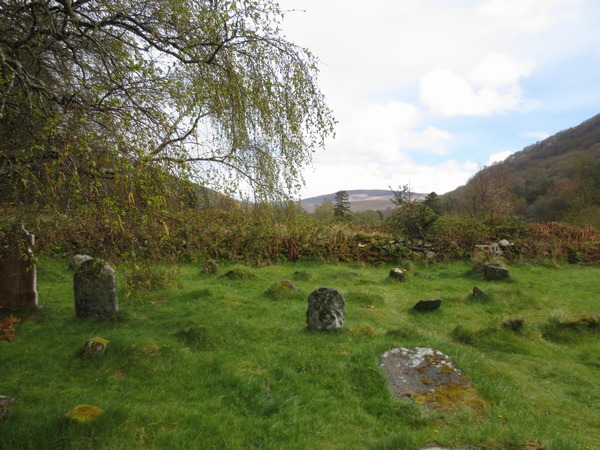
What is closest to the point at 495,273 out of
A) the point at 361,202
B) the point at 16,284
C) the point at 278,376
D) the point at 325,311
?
the point at 325,311

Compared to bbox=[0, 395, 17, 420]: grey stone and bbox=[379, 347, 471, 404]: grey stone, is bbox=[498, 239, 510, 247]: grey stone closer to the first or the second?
bbox=[379, 347, 471, 404]: grey stone

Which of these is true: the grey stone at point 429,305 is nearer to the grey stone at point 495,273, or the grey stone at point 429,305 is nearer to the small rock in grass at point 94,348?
the grey stone at point 495,273

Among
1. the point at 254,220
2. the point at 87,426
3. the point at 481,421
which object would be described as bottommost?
the point at 481,421

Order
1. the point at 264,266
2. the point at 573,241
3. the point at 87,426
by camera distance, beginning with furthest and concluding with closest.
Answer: the point at 573,241
the point at 264,266
the point at 87,426

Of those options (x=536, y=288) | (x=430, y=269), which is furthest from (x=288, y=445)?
(x=430, y=269)

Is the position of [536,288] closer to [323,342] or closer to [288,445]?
[323,342]

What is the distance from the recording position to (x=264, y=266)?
52.6ft

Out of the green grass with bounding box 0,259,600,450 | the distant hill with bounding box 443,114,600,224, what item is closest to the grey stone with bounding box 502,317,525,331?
the green grass with bounding box 0,259,600,450

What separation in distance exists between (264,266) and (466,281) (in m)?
7.60

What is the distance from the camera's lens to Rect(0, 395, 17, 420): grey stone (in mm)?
4383

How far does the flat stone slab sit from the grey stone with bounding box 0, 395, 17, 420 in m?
4.68

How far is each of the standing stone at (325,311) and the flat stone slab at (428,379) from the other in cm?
154

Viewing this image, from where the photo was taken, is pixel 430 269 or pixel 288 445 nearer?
pixel 288 445

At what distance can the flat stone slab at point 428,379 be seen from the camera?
5.22 m
